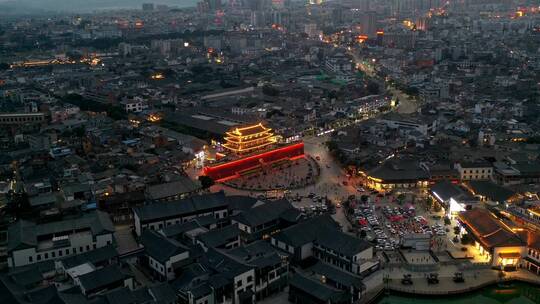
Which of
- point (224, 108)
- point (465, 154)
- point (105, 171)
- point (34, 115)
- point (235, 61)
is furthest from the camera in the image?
point (235, 61)

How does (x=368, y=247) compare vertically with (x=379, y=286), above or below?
above

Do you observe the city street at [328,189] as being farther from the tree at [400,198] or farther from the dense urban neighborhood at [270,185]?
the tree at [400,198]

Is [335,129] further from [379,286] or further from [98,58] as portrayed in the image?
[98,58]

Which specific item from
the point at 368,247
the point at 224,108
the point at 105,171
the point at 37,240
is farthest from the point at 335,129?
the point at 37,240

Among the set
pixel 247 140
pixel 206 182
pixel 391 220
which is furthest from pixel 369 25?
pixel 391 220

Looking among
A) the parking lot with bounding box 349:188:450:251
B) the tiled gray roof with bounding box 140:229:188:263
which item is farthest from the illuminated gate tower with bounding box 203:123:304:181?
the tiled gray roof with bounding box 140:229:188:263

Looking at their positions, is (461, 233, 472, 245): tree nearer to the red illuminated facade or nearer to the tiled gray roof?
the tiled gray roof

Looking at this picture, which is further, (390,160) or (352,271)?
(390,160)
